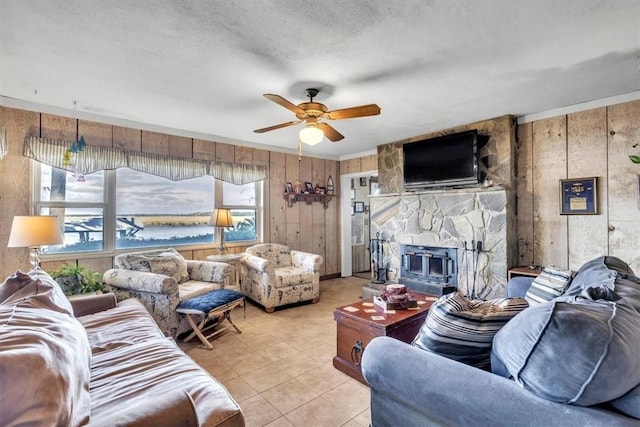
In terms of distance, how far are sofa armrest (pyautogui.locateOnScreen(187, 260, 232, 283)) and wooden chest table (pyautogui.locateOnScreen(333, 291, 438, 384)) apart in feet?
5.34

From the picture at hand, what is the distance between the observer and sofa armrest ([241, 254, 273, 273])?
3.86 metres

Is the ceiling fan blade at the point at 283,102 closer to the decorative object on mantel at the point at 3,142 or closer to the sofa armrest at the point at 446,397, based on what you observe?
the sofa armrest at the point at 446,397

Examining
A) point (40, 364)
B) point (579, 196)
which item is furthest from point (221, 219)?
point (579, 196)

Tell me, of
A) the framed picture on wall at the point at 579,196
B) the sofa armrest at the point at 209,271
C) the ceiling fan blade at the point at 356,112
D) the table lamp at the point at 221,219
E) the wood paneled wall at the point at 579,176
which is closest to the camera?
the ceiling fan blade at the point at 356,112

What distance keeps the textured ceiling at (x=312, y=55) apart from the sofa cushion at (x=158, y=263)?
161cm

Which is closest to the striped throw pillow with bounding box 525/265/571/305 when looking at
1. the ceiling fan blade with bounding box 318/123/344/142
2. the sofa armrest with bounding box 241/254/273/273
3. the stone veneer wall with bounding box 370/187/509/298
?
the stone veneer wall with bounding box 370/187/509/298

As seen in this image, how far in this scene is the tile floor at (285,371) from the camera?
1.95 metres

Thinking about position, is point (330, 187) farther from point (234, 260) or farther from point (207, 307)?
point (207, 307)

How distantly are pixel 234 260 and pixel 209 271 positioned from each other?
55cm

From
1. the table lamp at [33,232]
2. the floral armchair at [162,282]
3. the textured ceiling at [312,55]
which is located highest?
the textured ceiling at [312,55]

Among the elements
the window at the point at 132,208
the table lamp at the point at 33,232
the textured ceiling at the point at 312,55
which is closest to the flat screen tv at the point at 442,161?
the textured ceiling at the point at 312,55

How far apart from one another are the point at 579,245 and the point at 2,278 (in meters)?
6.01

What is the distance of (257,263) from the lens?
3.94m

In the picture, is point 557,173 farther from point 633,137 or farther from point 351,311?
point 351,311
